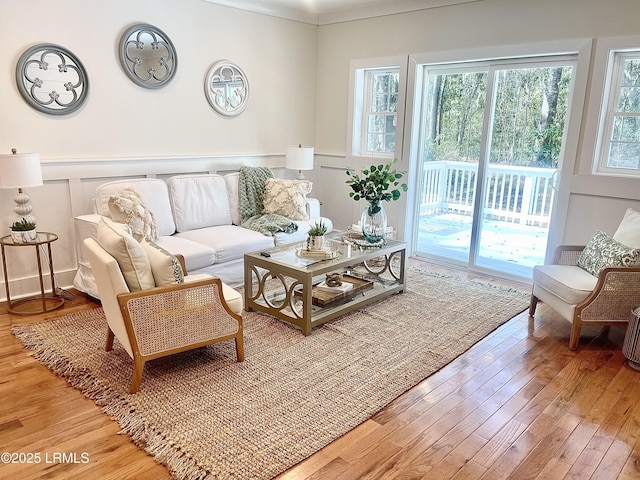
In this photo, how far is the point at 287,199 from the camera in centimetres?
467

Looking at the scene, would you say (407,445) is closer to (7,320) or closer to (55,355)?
(55,355)

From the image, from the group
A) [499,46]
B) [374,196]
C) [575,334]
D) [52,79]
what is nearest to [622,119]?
[499,46]

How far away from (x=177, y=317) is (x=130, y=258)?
0.41 meters

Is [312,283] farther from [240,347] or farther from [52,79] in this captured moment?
[52,79]

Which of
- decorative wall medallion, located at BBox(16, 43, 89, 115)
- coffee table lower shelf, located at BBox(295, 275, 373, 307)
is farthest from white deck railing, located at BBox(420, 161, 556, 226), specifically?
decorative wall medallion, located at BBox(16, 43, 89, 115)

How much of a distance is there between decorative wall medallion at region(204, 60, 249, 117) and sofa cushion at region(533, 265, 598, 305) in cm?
337

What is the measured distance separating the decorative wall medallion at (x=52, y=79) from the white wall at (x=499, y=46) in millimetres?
2843

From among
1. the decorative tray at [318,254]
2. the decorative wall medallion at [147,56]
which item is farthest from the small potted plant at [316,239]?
the decorative wall medallion at [147,56]

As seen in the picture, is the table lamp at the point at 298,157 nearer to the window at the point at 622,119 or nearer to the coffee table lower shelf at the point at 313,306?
the coffee table lower shelf at the point at 313,306

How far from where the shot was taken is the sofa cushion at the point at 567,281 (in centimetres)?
314

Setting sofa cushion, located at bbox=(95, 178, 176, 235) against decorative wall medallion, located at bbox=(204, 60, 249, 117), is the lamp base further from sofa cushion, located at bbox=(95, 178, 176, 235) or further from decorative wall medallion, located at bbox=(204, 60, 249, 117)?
decorative wall medallion, located at bbox=(204, 60, 249, 117)

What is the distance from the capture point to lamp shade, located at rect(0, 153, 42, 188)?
Result: 3209 millimetres

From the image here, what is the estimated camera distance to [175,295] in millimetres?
2570

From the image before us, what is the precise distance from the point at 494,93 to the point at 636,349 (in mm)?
2651
